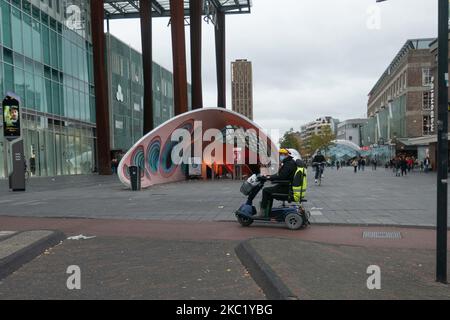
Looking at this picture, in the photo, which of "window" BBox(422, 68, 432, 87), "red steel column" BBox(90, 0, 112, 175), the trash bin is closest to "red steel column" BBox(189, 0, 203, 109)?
"red steel column" BBox(90, 0, 112, 175)

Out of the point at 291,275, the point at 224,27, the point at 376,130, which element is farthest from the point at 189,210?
the point at 376,130

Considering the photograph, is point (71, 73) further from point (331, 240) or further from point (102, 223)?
point (331, 240)

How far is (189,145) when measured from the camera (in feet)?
97.8

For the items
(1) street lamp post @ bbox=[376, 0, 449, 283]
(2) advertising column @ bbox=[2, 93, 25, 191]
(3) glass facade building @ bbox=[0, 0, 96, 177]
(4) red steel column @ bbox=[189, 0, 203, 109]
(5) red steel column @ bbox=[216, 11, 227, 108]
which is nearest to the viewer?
(1) street lamp post @ bbox=[376, 0, 449, 283]

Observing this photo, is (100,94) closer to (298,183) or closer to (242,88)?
(298,183)

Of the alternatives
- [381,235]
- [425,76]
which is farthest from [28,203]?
[425,76]

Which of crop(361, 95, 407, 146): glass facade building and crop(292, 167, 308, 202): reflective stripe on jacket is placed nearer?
crop(292, 167, 308, 202): reflective stripe on jacket

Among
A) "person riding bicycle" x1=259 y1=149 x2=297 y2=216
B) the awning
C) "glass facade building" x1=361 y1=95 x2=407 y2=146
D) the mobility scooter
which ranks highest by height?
"glass facade building" x1=361 y1=95 x2=407 y2=146

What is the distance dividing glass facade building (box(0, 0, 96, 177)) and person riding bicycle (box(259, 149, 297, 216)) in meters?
25.2

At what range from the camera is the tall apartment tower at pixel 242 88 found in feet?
355

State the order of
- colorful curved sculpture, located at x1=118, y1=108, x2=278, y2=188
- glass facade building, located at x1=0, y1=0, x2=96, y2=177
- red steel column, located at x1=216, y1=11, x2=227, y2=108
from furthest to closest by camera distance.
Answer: red steel column, located at x1=216, y1=11, x2=227, y2=108 < glass facade building, located at x1=0, y1=0, x2=96, y2=177 < colorful curved sculpture, located at x1=118, y1=108, x2=278, y2=188

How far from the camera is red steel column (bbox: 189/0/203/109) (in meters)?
42.1

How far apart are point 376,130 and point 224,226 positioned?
299 feet

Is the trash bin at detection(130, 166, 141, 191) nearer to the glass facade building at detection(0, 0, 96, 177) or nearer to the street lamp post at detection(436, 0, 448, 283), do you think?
the glass facade building at detection(0, 0, 96, 177)
